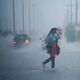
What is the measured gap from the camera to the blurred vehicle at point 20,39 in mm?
8422

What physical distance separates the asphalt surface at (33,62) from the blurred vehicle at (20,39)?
11 centimetres

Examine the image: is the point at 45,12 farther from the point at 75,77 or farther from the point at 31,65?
the point at 75,77

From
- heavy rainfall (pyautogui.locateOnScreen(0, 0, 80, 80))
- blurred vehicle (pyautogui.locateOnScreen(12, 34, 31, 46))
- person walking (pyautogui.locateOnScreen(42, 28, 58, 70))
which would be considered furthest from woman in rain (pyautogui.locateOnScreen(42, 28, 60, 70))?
blurred vehicle (pyautogui.locateOnScreen(12, 34, 31, 46))

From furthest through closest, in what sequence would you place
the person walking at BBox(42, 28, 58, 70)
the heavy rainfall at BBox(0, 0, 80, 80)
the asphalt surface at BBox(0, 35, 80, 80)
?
1. the heavy rainfall at BBox(0, 0, 80, 80)
2. the person walking at BBox(42, 28, 58, 70)
3. the asphalt surface at BBox(0, 35, 80, 80)

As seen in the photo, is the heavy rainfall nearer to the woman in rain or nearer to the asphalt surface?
the asphalt surface

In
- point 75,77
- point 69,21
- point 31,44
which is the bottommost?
point 75,77

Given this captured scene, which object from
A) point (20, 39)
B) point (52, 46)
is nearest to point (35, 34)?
point (20, 39)

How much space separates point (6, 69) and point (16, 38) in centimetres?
79

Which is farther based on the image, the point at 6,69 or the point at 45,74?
the point at 6,69

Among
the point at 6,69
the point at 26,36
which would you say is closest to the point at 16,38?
the point at 26,36

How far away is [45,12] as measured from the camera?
8.57 meters

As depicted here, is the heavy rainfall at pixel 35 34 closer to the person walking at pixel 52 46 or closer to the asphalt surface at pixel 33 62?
the asphalt surface at pixel 33 62

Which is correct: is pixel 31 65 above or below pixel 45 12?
below

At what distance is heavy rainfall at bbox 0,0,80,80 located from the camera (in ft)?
27.3
